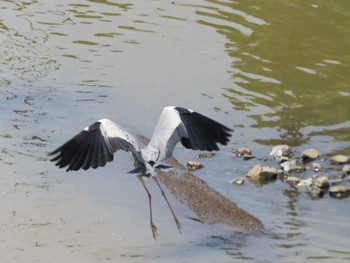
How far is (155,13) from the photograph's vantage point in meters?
13.6

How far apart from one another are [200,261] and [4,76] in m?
5.20

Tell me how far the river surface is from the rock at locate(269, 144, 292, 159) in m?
0.14

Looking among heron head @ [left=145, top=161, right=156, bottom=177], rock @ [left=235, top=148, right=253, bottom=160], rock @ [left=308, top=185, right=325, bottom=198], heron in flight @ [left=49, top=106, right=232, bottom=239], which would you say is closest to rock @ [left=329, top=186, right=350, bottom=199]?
rock @ [left=308, top=185, right=325, bottom=198]

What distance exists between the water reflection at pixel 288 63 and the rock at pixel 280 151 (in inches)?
12.7

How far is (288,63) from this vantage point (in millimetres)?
11836

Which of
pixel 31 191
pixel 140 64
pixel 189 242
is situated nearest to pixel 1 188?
pixel 31 191

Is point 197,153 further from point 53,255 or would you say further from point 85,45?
point 85,45

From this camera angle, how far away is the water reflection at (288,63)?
10.3 meters

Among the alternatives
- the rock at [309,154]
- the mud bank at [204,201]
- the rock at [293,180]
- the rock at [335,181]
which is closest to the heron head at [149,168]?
the mud bank at [204,201]

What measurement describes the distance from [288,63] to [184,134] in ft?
14.0

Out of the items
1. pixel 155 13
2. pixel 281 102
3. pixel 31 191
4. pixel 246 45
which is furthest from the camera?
pixel 155 13

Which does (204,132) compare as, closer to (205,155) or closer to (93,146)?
(93,146)

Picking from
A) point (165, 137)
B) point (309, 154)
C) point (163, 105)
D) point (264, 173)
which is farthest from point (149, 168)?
point (163, 105)

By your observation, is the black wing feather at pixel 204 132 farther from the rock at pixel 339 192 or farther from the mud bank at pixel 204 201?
the rock at pixel 339 192
